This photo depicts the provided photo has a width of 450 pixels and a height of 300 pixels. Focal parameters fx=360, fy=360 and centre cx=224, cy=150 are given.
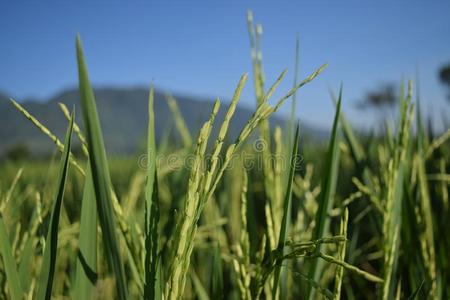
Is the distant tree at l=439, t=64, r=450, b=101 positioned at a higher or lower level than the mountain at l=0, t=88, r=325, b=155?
lower

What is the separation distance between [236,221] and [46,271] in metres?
0.83

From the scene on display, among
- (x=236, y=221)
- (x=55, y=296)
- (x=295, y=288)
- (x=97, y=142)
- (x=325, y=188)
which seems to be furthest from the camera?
(x=236, y=221)

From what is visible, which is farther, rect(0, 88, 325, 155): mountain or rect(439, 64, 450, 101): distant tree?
rect(0, 88, 325, 155): mountain

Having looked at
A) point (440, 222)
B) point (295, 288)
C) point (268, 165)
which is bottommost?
point (295, 288)

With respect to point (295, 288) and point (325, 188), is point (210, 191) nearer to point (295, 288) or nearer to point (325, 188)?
point (325, 188)

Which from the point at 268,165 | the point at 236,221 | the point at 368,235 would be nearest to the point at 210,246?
the point at 236,221

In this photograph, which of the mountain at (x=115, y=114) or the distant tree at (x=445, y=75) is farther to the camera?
the mountain at (x=115, y=114)

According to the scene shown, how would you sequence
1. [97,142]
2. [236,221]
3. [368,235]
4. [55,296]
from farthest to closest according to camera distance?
[368,235], [236,221], [55,296], [97,142]

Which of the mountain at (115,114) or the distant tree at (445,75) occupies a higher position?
the mountain at (115,114)

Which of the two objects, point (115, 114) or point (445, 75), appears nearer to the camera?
point (445, 75)

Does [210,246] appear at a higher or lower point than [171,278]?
lower

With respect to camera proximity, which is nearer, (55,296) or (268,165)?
(268,165)

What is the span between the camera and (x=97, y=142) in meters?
0.26

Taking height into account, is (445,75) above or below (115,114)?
below
